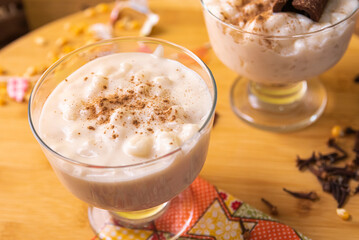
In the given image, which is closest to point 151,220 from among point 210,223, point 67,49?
point 210,223

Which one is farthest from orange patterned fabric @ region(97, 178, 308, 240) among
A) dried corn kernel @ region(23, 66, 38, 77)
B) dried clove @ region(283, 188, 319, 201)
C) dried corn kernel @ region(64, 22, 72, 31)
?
dried corn kernel @ region(64, 22, 72, 31)

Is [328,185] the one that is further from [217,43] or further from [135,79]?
[135,79]

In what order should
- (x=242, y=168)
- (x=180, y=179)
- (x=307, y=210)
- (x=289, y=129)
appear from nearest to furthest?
(x=180, y=179) → (x=307, y=210) → (x=242, y=168) → (x=289, y=129)

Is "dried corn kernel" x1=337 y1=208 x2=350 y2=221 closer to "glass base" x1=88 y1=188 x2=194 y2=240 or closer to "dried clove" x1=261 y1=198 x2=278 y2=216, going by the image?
"dried clove" x1=261 y1=198 x2=278 y2=216

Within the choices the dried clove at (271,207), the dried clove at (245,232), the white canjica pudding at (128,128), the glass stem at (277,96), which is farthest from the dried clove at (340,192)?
the white canjica pudding at (128,128)

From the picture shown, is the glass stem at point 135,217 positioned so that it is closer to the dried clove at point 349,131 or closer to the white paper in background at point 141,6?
the dried clove at point 349,131

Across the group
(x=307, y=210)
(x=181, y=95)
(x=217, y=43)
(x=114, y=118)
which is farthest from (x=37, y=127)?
(x=307, y=210)
